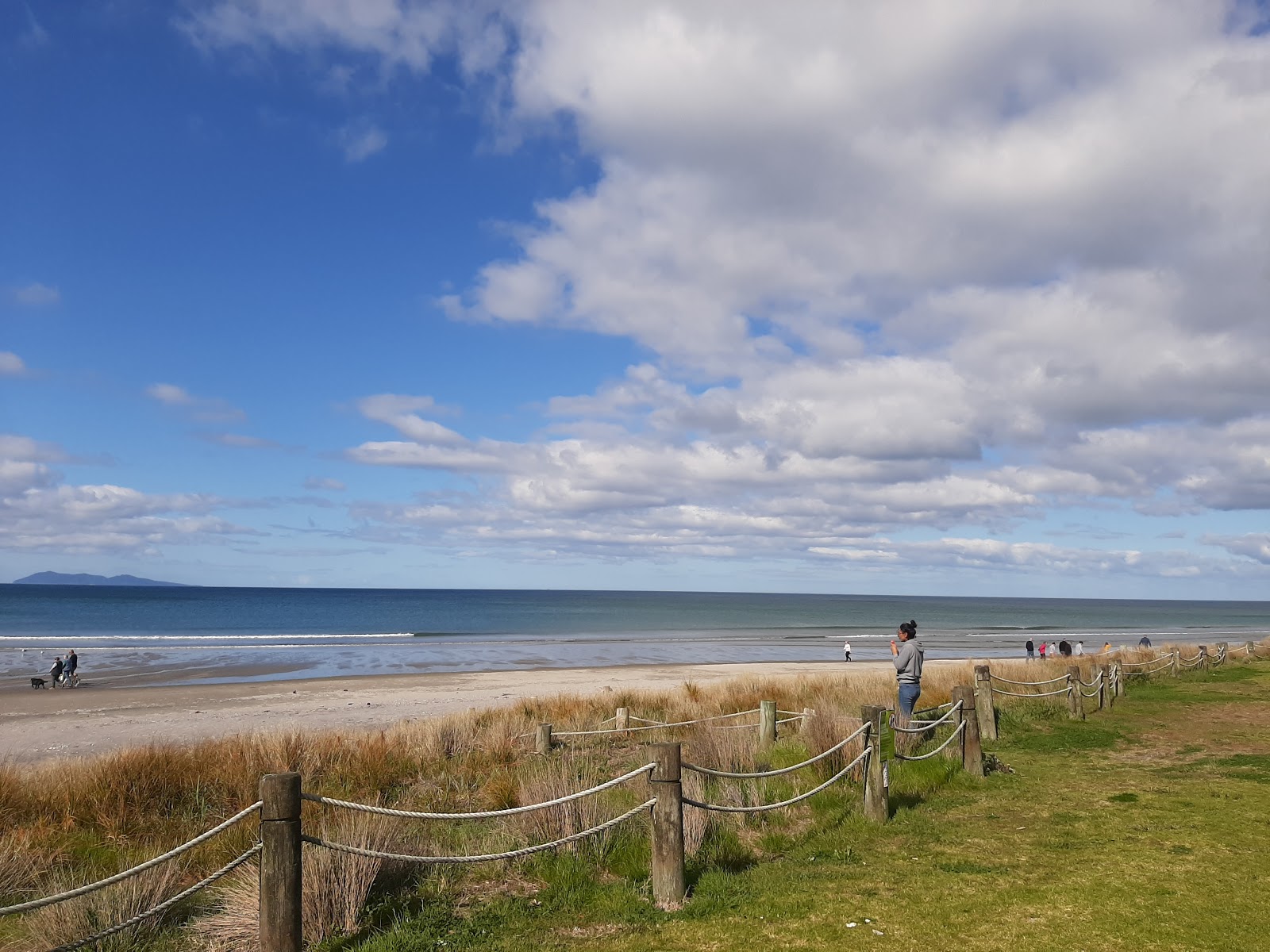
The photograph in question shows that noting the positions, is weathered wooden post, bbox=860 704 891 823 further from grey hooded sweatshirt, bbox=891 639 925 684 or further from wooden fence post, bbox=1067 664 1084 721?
wooden fence post, bbox=1067 664 1084 721

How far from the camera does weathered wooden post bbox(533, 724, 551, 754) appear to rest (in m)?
13.3

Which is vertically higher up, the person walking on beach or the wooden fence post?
the person walking on beach

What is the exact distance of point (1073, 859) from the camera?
7164 millimetres

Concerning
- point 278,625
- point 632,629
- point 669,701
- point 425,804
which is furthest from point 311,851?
point 278,625

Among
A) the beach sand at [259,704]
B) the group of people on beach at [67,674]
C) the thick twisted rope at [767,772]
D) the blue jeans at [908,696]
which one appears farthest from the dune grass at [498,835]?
the group of people on beach at [67,674]

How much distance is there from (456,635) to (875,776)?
61.0m

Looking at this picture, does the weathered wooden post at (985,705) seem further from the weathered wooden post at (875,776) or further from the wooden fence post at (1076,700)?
the weathered wooden post at (875,776)

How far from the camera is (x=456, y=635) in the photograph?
219 ft

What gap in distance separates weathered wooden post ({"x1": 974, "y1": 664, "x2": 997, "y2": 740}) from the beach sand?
12504 millimetres

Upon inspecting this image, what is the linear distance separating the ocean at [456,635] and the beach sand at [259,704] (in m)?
4.50

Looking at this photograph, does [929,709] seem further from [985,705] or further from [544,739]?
[544,739]

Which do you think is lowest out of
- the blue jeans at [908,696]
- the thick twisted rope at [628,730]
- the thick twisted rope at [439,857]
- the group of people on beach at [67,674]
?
the group of people on beach at [67,674]

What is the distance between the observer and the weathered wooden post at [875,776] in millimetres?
8625

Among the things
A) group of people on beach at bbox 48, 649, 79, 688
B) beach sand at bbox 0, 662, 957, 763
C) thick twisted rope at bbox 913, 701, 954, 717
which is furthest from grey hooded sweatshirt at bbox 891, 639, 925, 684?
group of people on beach at bbox 48, 649, 79, 688
